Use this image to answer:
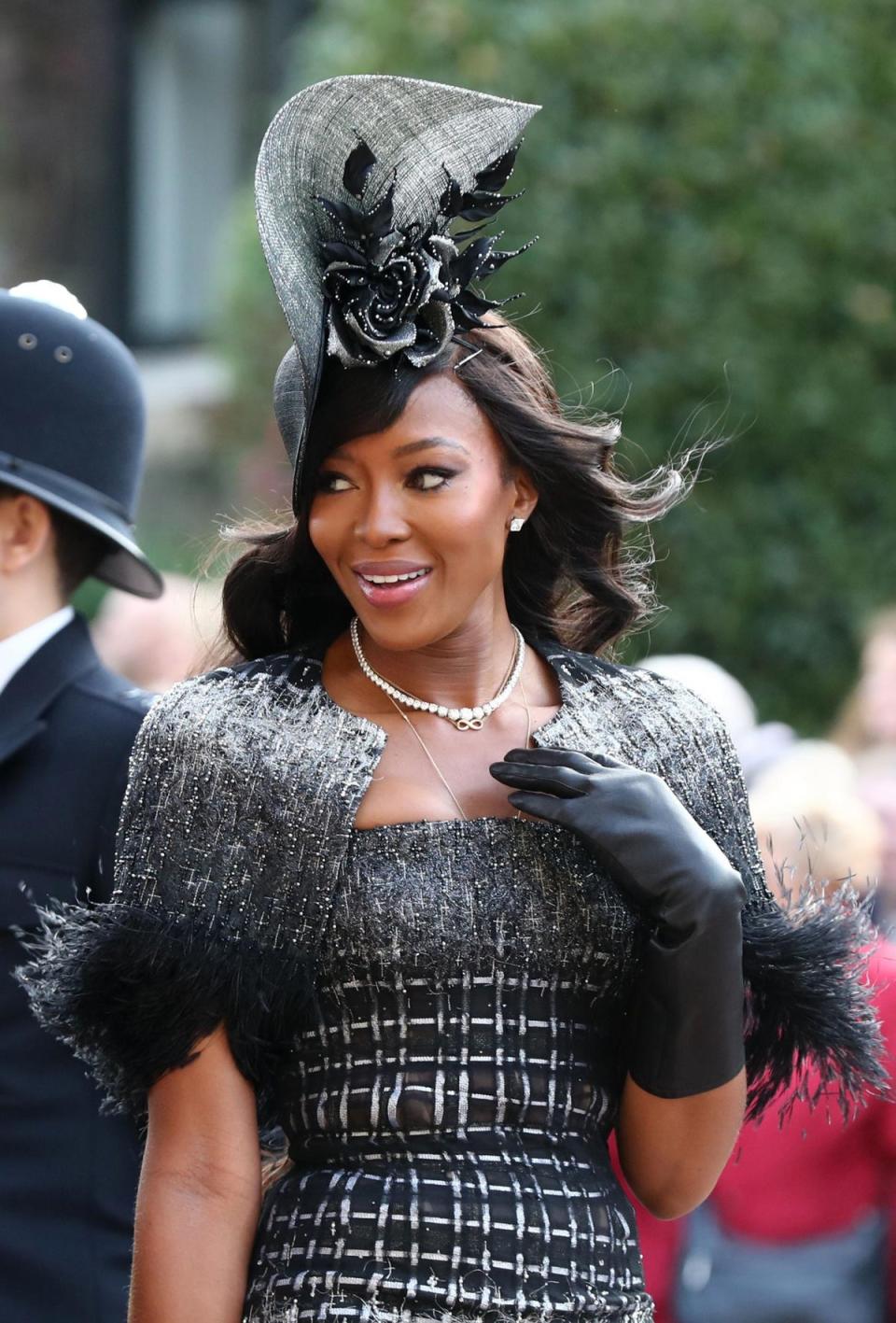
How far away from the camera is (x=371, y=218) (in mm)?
2406

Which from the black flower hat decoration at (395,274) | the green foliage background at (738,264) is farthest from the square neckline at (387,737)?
the green foliage background at (738,264)

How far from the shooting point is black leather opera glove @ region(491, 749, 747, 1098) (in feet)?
7.62

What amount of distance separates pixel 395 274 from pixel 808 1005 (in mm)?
1026

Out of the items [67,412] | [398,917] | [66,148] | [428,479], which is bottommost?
[398,917]

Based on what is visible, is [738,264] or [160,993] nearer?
[160,993]

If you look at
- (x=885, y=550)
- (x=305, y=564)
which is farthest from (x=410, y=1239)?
(x=885, y=550)

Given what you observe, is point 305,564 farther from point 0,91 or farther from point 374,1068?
point 0,91

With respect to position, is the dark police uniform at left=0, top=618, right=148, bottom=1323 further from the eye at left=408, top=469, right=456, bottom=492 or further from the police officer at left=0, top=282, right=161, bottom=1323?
the eye at left=408, top=469, right=456, bottom=492

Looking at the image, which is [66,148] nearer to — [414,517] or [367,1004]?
[414,517]

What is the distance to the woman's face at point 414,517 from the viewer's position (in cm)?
237

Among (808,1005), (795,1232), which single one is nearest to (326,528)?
(808,1005)

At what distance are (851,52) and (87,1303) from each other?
638 cm

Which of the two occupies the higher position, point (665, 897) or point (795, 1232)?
point (665, 897)

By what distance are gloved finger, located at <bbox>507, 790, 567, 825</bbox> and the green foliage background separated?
542 centimetres
